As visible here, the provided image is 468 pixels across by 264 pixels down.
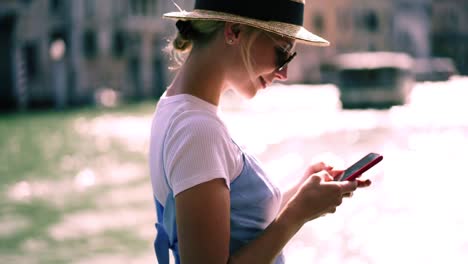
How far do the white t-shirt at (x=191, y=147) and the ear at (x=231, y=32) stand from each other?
0.13 m

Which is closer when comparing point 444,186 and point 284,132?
point 444,186

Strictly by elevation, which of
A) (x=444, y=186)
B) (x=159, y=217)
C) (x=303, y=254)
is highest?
(x=159, y=217)

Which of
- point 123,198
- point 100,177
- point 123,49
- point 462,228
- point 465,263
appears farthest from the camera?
point 123,49

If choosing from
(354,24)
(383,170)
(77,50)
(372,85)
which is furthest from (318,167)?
(354,24)

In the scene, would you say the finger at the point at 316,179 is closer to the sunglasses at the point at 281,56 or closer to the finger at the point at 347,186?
the finger at the point at 347,186

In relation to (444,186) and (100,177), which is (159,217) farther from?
(100,177)

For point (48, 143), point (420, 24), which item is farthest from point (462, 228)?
point (420, 24)

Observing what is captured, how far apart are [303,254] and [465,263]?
104 cm

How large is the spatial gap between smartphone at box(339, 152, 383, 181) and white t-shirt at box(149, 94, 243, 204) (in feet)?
0.90

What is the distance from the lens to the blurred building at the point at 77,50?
91.6 ft

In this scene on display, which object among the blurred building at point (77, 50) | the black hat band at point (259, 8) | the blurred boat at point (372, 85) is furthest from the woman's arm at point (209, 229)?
the blurred building at point (77, 50)

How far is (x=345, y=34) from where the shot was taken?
138 feet

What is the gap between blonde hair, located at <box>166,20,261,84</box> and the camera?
1373 mm

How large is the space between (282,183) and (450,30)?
43.4 meters
